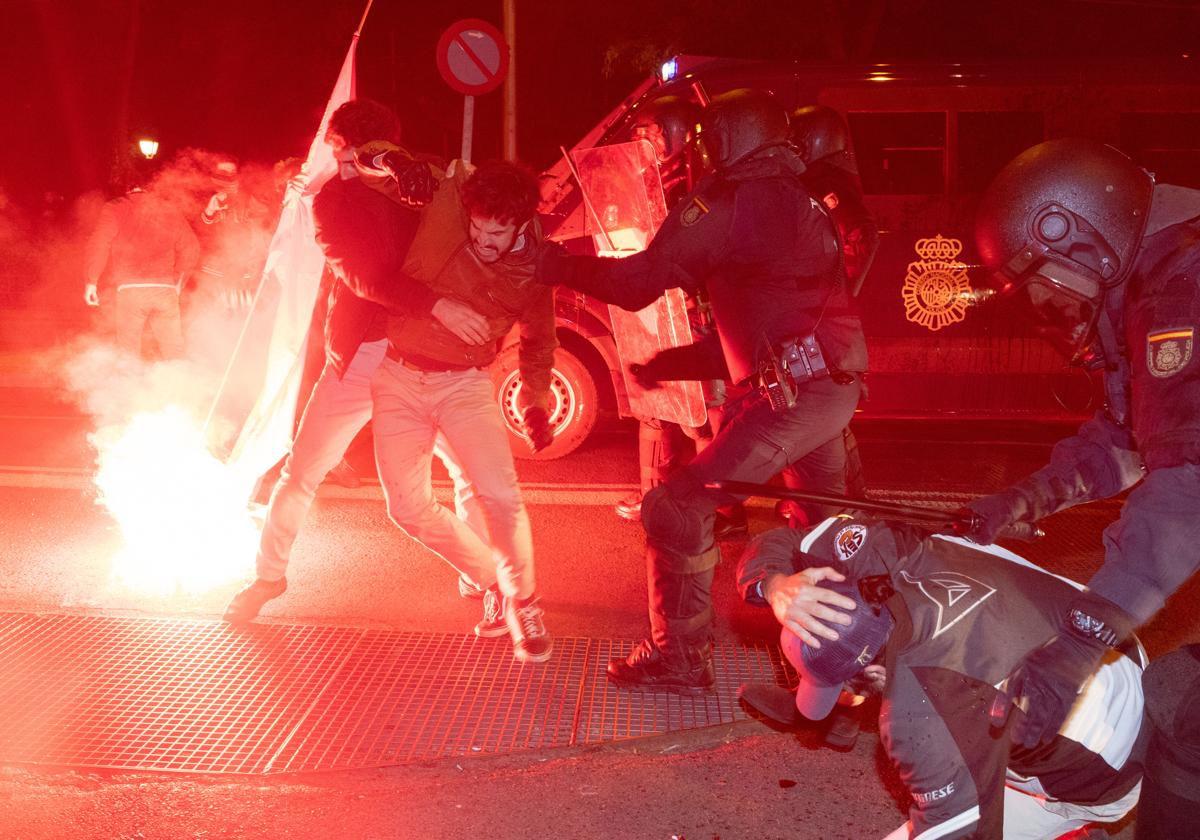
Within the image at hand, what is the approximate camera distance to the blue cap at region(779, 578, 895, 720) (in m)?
2.05

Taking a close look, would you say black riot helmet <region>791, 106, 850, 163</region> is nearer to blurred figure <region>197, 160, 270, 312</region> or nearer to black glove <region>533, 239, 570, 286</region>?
black glove <region>533, 239, 570, 286</region>

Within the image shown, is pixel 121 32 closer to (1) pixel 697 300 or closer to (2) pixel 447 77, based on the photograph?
(2) pixel 447 77

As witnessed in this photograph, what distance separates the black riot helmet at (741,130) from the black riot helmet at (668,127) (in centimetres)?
162

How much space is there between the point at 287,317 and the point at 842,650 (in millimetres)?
3449

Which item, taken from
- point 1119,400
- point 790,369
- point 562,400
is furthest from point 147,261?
point 1119,400

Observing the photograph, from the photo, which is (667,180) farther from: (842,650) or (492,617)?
(842,650)

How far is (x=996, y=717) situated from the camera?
201 cm

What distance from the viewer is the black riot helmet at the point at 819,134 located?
18.6ft

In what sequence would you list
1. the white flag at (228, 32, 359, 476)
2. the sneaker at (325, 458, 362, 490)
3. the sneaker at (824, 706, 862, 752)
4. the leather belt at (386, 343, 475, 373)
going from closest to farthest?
the sneaker at (824, 706, 862, 752) < the leather belt at (386, 343, 475, 373) < the white flag at (228, 32, 359, 476) < the sneaker at (325, 458, 362, 490)

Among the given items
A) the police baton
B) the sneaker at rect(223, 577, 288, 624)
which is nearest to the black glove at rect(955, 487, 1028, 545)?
the police baton

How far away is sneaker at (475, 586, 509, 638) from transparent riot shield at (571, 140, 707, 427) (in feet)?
4.23

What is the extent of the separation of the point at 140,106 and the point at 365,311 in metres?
22.1

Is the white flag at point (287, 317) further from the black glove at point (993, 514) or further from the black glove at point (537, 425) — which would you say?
the black glove at point (993, 514)

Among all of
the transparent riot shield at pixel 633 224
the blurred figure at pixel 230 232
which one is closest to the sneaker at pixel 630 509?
the transparent riot shield at pixel 633 224
